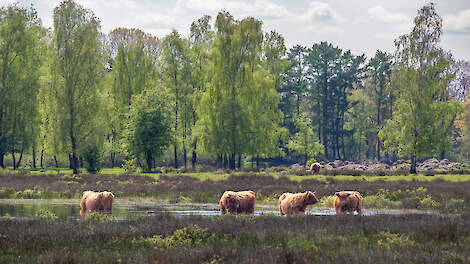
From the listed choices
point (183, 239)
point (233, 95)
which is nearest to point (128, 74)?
point (233, 95)

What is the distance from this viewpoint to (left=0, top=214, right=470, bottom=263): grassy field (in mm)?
11445

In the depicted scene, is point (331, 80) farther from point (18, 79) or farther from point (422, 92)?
point (18, 79)

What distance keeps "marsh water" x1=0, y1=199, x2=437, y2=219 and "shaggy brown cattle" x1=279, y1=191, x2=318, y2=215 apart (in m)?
1.10

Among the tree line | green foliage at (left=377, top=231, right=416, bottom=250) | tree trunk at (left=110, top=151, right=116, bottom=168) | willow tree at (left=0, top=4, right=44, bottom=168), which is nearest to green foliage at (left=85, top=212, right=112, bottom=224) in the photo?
green foliage at (left=377, top=231, right=416, bottom=250)

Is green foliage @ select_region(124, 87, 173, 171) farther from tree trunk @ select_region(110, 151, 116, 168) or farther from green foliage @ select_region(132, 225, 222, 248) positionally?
green foliage @ select_region(132, 225, 222, 248)

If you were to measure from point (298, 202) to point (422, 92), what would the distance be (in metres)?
39.3

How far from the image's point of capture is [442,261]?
11.1 m

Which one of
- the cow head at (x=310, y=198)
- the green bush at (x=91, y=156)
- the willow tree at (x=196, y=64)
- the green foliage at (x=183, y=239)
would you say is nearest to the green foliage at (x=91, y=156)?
the green bush at (x=91, y=156)

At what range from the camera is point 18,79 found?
59750 mm

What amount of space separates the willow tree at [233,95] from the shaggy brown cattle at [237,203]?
34748 millimetres

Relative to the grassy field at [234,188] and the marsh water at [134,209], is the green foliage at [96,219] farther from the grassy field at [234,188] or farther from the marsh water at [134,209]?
the grassy field at [234,188]

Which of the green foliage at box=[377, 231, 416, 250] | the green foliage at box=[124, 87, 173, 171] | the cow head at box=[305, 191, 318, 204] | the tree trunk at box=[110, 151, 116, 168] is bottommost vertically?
the green foliage at box=[377, 231, 416, 250]

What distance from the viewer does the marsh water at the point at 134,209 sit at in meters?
23.2

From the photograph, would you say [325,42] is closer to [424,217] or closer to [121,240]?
[424,217]
